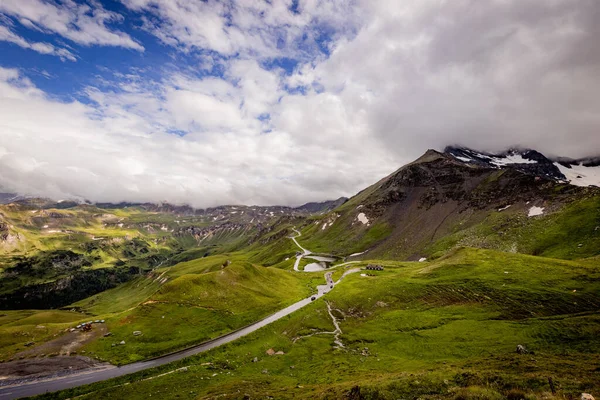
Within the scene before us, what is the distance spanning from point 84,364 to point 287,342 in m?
44.2

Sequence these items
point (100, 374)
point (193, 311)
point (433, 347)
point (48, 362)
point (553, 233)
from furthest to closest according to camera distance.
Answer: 1. point (553, 233)
2. point (193, 311)
3. point (48, 362)
4. point (100, 374)
5. point (433, 347)

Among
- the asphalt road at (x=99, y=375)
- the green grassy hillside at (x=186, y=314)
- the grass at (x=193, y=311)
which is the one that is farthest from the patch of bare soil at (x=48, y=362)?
the grass at (x=193, y=311)

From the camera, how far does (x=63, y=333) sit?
7738cm

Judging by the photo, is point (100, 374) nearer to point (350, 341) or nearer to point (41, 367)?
point (41, 367)

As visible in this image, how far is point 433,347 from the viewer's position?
2254 inches

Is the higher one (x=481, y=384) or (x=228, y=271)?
(x=228, y=271)

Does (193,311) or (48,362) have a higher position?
(193,311)

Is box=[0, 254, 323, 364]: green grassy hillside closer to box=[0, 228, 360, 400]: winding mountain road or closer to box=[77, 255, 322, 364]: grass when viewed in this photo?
box=[77, 255, 322, 364]: grass

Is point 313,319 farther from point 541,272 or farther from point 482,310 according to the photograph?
point 541,272

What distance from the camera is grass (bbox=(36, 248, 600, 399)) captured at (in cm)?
3189

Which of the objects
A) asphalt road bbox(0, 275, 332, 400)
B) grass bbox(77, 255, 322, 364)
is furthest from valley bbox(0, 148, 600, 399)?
grass bbox(77, 255, 322, 364)

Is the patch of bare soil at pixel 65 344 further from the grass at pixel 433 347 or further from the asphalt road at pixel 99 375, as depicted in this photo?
the grass at pixel 433 347

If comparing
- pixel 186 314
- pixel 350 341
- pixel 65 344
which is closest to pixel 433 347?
pixel 350 341

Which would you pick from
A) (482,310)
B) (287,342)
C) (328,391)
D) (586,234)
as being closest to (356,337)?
(287,342)
